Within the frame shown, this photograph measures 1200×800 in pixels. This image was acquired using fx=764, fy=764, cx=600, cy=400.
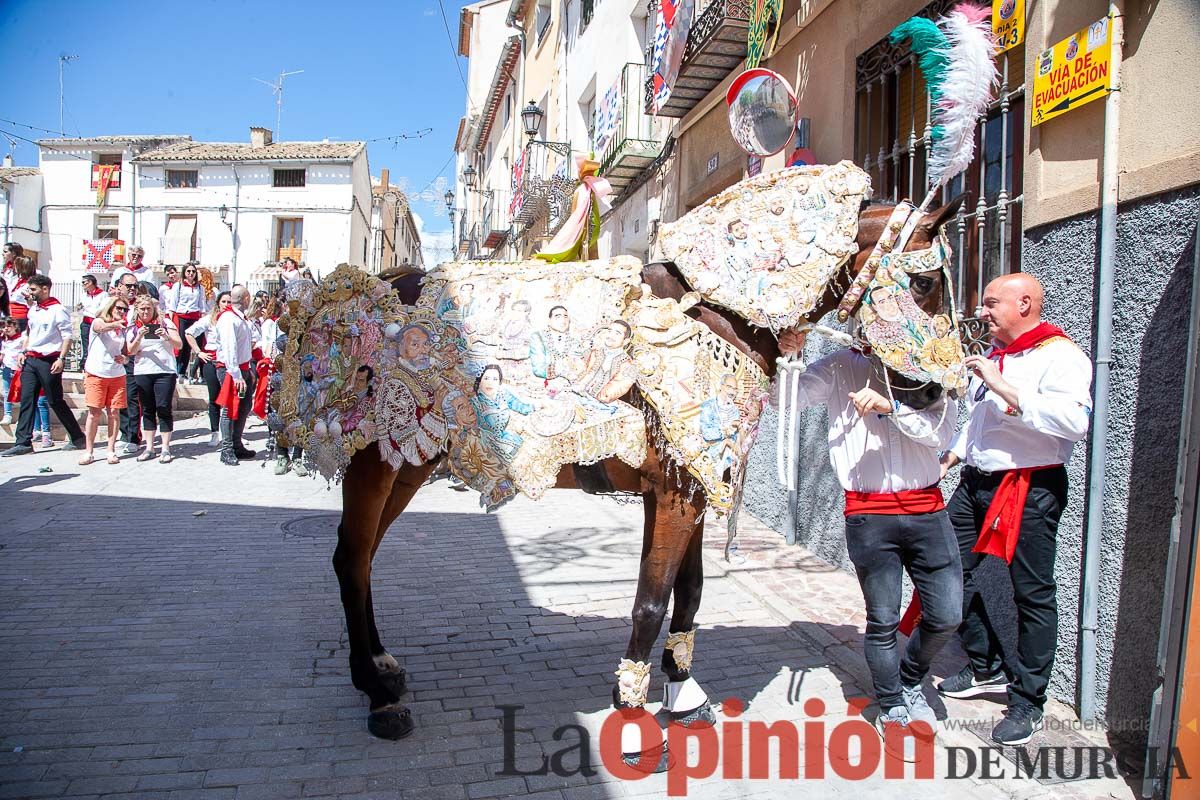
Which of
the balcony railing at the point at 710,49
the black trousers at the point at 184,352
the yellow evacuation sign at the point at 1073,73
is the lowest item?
the black trousers at the point at 184,352

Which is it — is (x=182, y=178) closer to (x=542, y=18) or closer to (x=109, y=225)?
(x=109, y=225)

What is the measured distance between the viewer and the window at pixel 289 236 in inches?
1532

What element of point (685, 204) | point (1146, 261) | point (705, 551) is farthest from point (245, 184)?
point (1146, 261)

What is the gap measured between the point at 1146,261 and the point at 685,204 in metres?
6.42

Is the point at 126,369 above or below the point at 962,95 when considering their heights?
below

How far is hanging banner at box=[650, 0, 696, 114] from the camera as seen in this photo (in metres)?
8.26

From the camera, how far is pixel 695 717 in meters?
3.13

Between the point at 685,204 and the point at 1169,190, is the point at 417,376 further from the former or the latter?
the point at 685,204

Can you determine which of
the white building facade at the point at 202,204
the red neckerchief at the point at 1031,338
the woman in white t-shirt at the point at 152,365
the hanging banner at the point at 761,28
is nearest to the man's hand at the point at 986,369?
the red neckerchief at the point at 1031,338

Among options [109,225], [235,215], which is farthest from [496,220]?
[109,225]

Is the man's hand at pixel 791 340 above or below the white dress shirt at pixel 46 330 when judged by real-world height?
below

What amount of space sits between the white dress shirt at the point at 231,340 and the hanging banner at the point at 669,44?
564 centimetres

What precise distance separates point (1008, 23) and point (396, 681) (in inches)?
180

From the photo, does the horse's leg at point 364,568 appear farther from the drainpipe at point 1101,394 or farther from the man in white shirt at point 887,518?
the drainpipe at point 1101,394
